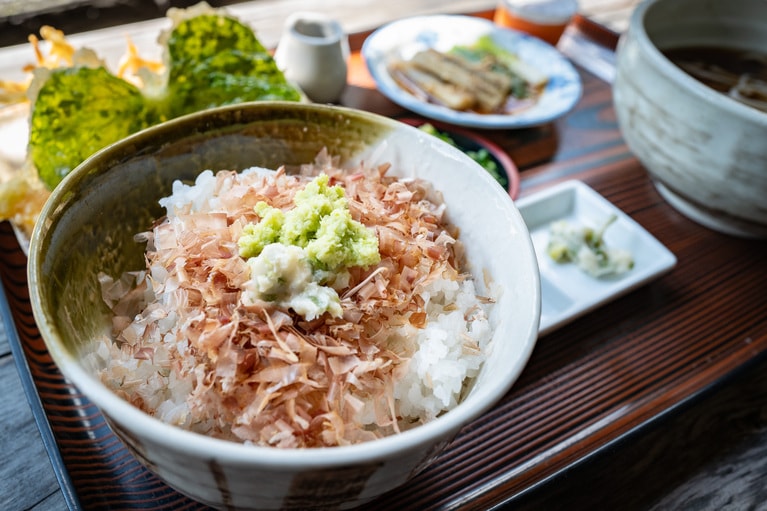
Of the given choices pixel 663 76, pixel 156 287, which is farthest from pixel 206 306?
pixel 663 76

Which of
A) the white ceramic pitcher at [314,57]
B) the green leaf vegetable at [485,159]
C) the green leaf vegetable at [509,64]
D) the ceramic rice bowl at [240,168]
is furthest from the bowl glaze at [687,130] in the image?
the white ceramic pitcher at [314,57]

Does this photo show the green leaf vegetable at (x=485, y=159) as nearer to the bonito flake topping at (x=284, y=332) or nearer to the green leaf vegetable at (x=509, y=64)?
the green leaf vegetable at (x=509, y=64)

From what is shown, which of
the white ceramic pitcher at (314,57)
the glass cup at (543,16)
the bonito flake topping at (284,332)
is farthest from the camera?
the glass cup at (543,16)

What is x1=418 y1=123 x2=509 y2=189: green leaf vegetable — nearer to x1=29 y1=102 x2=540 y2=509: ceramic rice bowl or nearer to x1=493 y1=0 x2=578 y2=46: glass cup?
x1=29 y1=102 x2=540 y2=509: ceramic rice bowl

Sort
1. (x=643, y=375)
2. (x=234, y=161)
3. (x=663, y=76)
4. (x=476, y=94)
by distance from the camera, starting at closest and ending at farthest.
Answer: (x=234, y=161) < (x=643, y=375) < (x=663, y=76) < (x=476, y=94)

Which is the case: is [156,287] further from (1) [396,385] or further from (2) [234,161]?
Result: (1) [396,385]

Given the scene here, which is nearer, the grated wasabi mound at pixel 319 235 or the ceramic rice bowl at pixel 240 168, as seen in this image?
the ceramic rice bowl at pixel 240 168

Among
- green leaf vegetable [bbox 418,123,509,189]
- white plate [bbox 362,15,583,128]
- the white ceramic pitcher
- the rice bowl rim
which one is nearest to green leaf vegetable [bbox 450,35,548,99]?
white plate [bbox 362,15,583,128]

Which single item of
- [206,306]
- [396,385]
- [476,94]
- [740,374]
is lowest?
[740,374]
